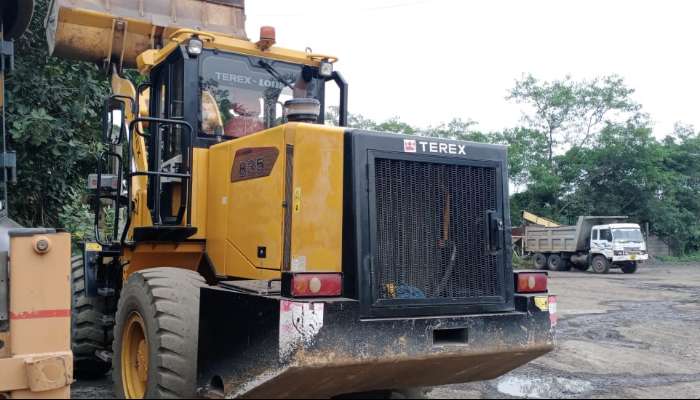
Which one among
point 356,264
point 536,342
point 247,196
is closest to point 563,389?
point 536,342

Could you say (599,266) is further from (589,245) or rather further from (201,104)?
(201,104)

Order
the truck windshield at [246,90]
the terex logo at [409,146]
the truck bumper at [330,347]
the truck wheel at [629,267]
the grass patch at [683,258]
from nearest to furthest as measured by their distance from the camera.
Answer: the truck bumper at [330,347] → the terex logo at [409,146] → the truck windshield at [246,90] → the truck wheel at [629,267] → the grass patch at [683,258]

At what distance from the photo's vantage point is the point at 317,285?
14.0ft

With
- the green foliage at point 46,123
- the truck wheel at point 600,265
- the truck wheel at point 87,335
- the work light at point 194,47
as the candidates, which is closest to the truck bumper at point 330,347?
the work light at point 194,47

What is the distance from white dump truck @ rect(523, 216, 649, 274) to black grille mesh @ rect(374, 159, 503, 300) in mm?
27741

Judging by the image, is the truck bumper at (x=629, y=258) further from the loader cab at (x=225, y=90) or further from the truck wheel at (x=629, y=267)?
the loader cab at (x=225, y=90)

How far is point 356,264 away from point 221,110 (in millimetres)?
2116

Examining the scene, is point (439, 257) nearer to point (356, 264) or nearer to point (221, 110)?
point (356, 264)

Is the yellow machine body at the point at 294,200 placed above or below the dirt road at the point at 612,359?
above

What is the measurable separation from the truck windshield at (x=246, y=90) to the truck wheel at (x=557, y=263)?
29787 mm

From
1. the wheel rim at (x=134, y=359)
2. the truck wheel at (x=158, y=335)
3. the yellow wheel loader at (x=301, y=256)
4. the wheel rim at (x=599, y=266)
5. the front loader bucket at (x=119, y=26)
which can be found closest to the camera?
the yellow wheel loader at (x=301, y=256)

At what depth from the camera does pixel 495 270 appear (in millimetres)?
5121

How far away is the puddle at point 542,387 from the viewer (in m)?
6.31

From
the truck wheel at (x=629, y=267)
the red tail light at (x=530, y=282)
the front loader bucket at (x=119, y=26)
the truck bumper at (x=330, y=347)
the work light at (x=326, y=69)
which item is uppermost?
the front loader bucket at (x=119, y=26)
